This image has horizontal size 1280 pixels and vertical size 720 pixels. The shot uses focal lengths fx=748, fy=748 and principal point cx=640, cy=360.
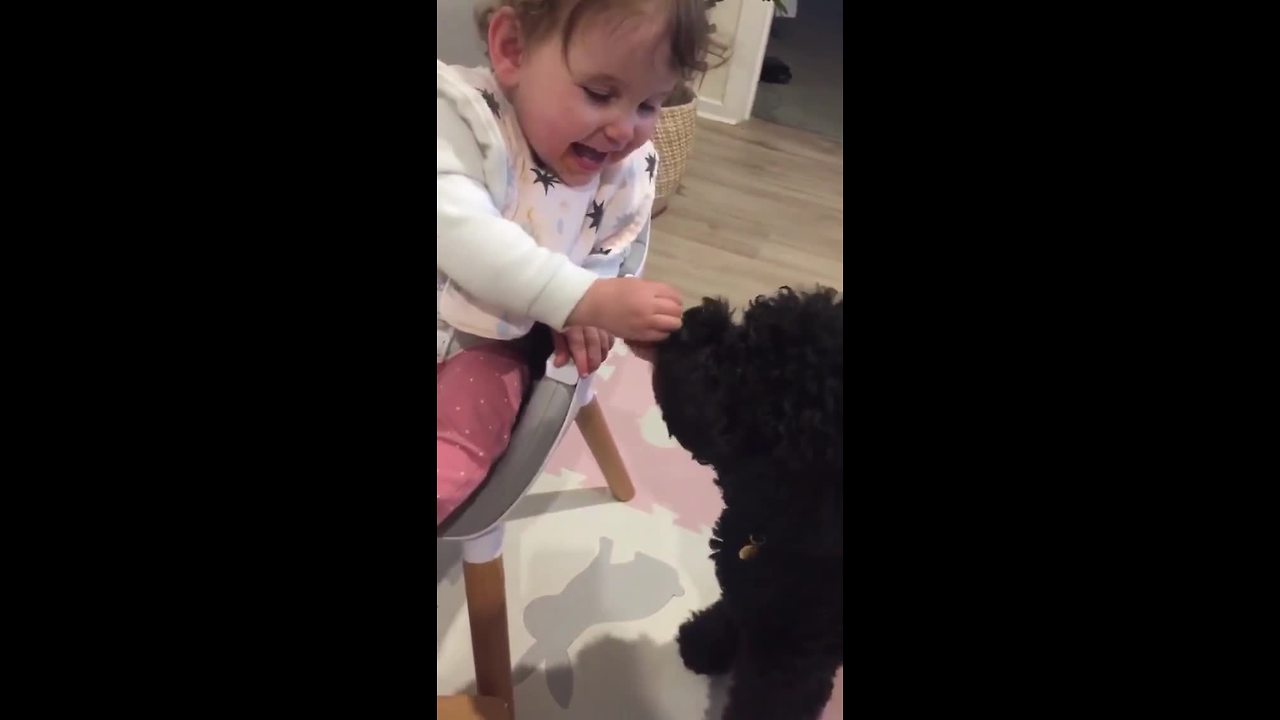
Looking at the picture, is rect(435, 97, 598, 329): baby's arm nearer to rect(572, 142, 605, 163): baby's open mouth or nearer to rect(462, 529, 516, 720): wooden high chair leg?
rect(572, 142, 605, 163): baby's open mouth

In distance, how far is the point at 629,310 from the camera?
1.26ft

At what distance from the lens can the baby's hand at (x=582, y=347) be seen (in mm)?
473

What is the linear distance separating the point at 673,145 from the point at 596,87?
729mm

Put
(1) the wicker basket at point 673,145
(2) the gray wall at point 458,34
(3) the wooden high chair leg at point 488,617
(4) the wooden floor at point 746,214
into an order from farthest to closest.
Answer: (1) the wicker basket at point 673,145 → (4) the wooden floor at point 746,214 → (3) the wooden high chair leg at point 488,617 → (2) the gray wall at point 458,34

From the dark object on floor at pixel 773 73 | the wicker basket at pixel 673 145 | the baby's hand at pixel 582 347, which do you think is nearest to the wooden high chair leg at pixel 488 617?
the baby's hand at pixel 582 347

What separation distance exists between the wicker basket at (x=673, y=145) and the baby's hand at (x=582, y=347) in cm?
50

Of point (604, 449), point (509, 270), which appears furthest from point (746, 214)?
point (509, 270)

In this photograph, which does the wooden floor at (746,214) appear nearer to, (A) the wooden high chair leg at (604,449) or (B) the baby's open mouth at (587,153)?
(A) the wooden high chair leg at (604,449)

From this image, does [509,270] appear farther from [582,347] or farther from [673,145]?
[673,145]

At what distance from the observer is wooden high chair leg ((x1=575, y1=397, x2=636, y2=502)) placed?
0.86 meters

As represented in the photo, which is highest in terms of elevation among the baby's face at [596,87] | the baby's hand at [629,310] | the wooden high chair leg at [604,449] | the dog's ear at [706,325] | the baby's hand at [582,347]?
the baby's face at [596,87]
